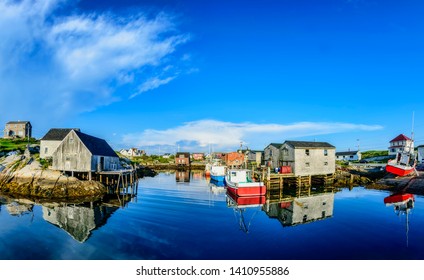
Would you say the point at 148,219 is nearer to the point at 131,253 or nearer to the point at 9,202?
the point at 131,253

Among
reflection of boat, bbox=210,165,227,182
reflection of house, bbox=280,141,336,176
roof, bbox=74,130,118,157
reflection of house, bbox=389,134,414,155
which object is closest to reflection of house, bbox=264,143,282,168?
reflection of house, bbox=280,141,336,176

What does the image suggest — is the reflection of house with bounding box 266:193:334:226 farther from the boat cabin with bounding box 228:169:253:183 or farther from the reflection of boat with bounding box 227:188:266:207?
the boat cabin with bounding box 228:169:253:183

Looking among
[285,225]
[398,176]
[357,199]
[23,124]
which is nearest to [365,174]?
[398,176]

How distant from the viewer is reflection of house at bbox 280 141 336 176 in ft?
143

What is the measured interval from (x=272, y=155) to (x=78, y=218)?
36.7m

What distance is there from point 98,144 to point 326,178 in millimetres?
38683

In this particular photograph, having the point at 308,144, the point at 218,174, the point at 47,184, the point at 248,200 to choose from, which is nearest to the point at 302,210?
the point at 248,200

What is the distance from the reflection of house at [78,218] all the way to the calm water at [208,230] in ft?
0.20

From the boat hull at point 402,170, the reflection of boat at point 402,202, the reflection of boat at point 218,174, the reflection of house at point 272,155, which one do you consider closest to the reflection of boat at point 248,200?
the reflection of boat at point 402,202

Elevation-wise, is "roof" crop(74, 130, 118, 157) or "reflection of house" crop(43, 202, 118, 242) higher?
"roof" crop(74, 130, 118, 157)

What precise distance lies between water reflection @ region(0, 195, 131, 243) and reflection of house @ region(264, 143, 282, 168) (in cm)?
2782

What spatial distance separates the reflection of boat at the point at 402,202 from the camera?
25425mm

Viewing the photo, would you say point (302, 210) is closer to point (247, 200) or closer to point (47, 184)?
point (247, 200)

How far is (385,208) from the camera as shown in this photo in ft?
88.4
